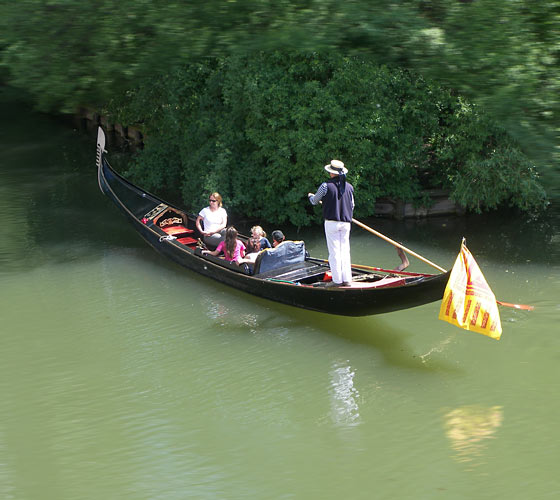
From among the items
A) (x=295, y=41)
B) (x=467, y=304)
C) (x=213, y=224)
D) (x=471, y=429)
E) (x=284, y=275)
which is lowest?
(x=471, y=429)

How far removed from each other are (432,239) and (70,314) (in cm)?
495

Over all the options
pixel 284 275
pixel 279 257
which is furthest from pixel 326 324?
pixel 279 257

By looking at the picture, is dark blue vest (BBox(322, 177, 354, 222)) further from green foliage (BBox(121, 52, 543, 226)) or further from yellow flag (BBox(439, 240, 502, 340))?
green foliage (BBox(121, 52, 543, 226))

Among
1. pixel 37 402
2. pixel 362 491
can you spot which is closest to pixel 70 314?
pixel 37 402

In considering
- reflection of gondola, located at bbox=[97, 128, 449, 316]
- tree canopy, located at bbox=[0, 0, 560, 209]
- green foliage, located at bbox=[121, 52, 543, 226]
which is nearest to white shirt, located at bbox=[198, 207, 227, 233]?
reflection of gondola, located at bbox=[97, 128, 449, 316]

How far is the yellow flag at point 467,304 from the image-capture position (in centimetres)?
633

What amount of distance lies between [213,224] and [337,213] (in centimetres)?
240

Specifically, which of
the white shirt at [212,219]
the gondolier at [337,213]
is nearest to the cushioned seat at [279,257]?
the gondolier at [337,213]

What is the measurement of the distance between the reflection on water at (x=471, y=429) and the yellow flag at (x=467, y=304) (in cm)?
69

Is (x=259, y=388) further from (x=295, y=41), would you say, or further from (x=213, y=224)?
(x=213, y=224)

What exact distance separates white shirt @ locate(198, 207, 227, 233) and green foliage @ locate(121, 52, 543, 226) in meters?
1.54

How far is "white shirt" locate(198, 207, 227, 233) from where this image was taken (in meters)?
9.12

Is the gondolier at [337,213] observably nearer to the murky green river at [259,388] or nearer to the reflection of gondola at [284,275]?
the reflection of gondola at [284,275]

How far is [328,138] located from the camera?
33.7ft
